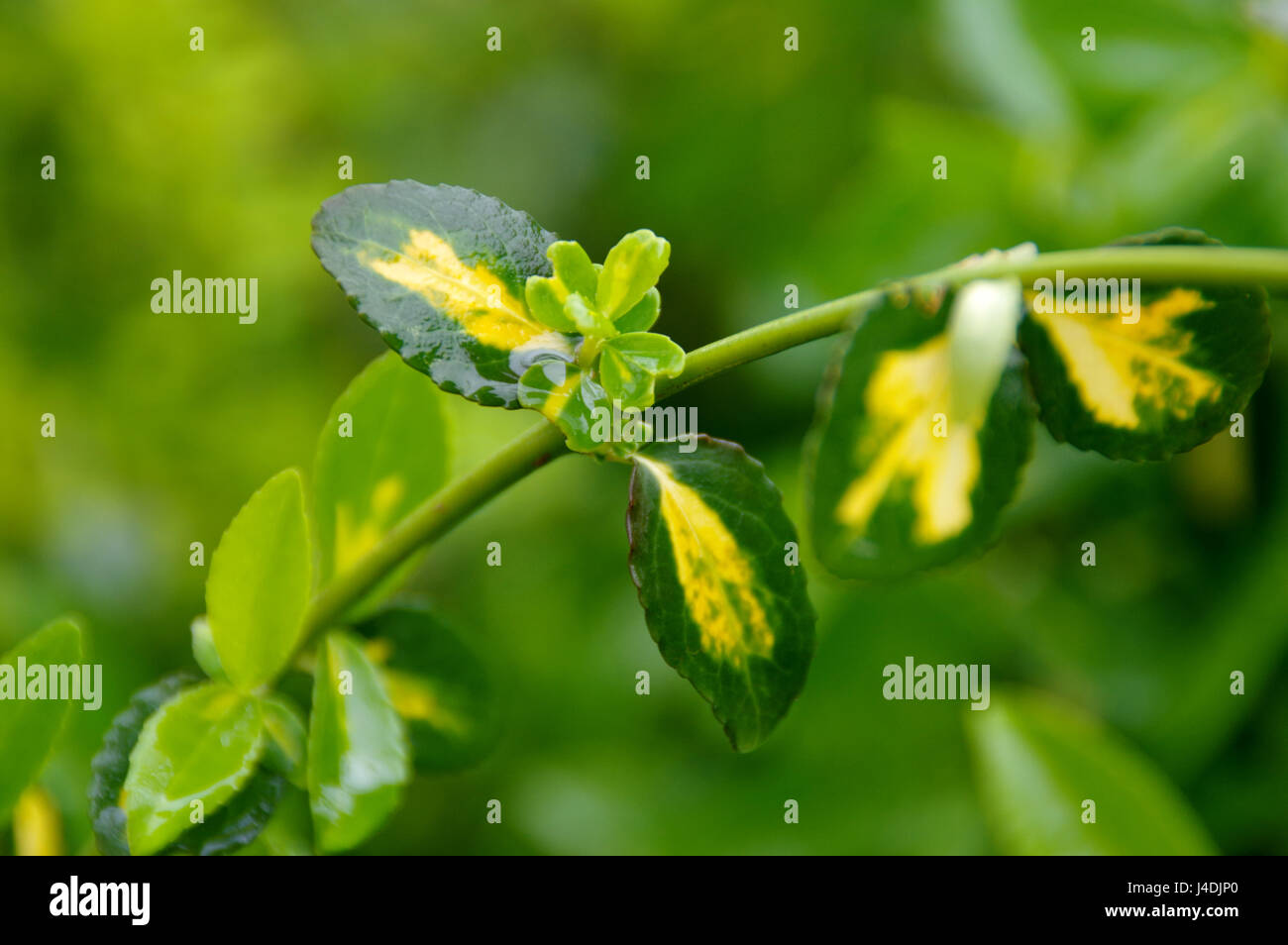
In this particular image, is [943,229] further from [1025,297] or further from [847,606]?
[1025,297]

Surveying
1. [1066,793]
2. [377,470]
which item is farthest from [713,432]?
[377,470]

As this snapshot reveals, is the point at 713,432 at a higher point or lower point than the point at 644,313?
higher

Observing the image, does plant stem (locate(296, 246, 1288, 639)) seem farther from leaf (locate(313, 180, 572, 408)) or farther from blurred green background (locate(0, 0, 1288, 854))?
blurred green background (locate(0, 0, 1288, 854))

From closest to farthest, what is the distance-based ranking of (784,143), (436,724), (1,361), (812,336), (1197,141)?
1. (812,336)
2. (436,724)
3. (1197,141)
4. (1,361)
5. (784,143)

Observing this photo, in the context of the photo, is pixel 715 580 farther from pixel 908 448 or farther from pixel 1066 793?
pixel 1066 793

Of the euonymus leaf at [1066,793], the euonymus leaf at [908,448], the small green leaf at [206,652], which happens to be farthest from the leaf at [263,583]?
the euonymus leaf at [1066,793]

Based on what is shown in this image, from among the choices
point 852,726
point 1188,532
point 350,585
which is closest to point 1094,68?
point 1188,532
